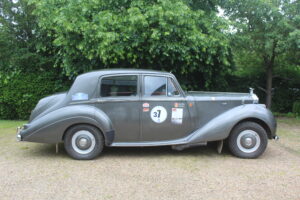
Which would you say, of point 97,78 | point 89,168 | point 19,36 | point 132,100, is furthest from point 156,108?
point 19,36

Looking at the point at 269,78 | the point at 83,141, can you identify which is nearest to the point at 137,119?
the point at 83,141

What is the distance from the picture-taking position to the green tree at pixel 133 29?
6078 millimetres

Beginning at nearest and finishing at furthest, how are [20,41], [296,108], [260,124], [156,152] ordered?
[260,124] → [156,152] → [20,41] → [296,108]

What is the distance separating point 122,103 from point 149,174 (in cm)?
145

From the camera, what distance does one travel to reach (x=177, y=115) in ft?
16.5

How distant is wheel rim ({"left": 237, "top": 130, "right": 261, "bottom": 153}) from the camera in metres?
5.07

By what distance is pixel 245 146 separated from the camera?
508 cm

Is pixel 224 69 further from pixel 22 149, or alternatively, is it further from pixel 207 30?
pixel 22 149

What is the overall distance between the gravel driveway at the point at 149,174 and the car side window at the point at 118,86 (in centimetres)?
129

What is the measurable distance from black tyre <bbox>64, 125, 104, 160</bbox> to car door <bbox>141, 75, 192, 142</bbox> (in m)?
0.89

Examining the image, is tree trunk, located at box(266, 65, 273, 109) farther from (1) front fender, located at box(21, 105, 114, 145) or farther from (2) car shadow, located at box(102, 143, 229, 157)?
(1) front fender, located at box(21, 105, 114, 145)

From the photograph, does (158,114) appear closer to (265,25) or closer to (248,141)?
(248,141)

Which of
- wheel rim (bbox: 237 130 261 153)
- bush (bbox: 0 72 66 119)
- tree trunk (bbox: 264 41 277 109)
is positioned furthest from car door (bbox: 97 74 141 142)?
tree trunk (bbox: 264 41 277 109)

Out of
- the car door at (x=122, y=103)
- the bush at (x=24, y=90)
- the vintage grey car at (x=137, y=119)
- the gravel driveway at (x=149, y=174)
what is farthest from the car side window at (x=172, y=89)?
the bush at (x=24, y=90)
